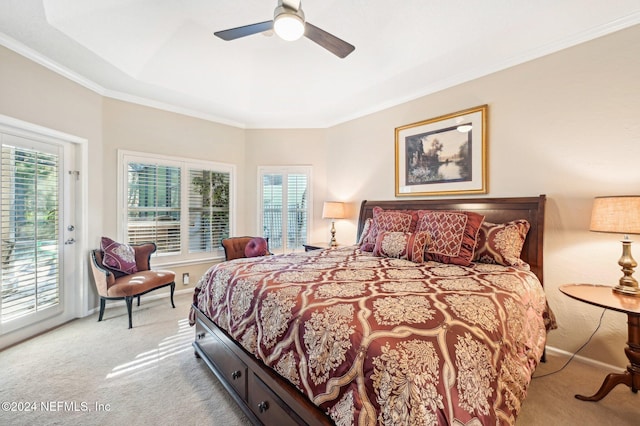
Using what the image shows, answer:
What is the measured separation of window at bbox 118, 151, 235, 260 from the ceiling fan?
2.70 meters

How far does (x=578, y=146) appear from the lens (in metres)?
2.46

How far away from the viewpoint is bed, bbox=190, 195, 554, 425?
1029 mm

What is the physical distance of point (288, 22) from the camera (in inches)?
70.6

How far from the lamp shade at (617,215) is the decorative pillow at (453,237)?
0.82m

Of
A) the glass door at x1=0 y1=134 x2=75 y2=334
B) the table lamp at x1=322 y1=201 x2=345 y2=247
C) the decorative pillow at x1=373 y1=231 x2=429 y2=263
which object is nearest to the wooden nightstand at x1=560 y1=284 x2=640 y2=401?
the decorative pillow at x1=373 y1=231 x2=429 y2=263

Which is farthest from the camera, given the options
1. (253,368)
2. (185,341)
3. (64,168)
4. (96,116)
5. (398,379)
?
(96,116)

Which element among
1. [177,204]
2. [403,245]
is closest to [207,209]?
[177,204]

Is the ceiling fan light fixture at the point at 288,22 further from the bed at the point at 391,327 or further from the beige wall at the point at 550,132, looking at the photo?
the beige wall at the point at 550,132

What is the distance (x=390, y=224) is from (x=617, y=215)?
177 centimetres

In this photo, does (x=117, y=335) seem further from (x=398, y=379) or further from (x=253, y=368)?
(x=398, y=379)

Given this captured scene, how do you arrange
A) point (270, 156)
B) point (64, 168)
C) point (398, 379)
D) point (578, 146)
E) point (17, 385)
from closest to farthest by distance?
point (398, 379), point (17, 385), point (578, 146), point (64, 168), point (270, 156)

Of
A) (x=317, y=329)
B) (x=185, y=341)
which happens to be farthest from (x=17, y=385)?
(x=317, y=329)

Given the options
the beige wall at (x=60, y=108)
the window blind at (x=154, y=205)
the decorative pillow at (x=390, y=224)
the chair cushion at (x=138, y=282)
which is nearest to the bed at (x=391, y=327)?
the decorative pillow at (x=390, y=224)

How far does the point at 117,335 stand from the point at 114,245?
3.61 feet
